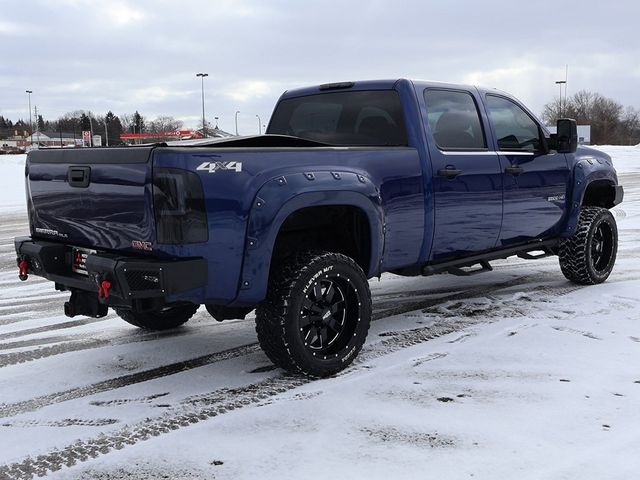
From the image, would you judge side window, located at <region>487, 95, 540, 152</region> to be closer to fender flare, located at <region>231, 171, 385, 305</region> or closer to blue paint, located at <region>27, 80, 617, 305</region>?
blue paint, located at <region>27, 80, 617, 305</region>

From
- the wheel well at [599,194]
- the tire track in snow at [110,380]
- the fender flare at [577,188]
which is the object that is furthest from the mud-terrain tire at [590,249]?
the tire track in snow at [110,380]

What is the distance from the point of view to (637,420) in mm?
3326

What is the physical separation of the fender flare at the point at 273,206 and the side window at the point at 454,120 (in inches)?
49.5

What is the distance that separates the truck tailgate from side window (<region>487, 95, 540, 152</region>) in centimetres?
324

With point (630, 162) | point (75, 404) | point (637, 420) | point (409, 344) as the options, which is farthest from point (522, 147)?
point (630, 162)

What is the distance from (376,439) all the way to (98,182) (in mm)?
2076

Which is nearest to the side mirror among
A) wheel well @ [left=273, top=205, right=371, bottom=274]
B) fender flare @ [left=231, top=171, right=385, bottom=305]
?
wheel well @ [left=273, top=205, right=371, bottom=274]

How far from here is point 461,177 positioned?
198 inches

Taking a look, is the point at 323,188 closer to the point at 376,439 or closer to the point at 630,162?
the point at 376,439

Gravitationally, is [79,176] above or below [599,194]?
above

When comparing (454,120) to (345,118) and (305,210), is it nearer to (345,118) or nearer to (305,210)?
(345,118)

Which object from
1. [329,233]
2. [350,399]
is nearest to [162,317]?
[329,233]

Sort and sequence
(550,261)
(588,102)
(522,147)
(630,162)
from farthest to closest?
1. (588,102)
2. (630,162)
3. (550,261)
4. (522,147)

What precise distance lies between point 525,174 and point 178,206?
337cm
